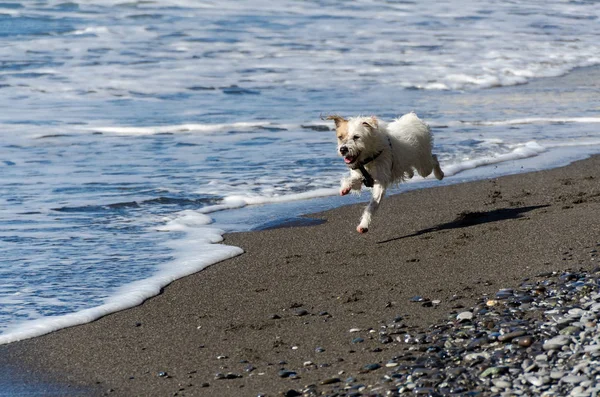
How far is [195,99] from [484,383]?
39.5ft

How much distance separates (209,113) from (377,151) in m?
6.96

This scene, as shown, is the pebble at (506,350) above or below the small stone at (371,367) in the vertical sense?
above

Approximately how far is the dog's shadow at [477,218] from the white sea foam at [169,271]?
1280 millimetres

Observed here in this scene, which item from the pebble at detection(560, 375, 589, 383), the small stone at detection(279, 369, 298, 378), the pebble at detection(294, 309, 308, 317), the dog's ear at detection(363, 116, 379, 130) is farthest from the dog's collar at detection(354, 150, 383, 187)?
the pebble at detection(560, 375, 589, 383)

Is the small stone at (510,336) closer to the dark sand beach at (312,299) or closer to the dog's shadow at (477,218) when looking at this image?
the dark sand beach at (312,299)

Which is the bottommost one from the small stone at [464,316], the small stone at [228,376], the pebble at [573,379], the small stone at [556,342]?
the small stone at [228,376]

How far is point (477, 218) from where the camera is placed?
7695 millimetres

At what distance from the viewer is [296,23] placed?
82.7ft

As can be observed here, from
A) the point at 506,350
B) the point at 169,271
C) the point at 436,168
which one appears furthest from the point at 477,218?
the point at 506,350

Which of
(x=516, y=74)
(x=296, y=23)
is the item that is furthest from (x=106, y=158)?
(x=296, y=23)

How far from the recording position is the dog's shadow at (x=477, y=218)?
7.47 metres

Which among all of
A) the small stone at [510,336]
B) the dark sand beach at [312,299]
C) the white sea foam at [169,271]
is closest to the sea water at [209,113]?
the white sea foam at [169,271]

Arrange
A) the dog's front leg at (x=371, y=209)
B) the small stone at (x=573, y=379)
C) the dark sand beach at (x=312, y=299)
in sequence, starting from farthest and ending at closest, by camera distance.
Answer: the dog's front leg at (x=371, y=209), the dark sand beach at (x=312, y=299), the small stone at (x=573, y=379)

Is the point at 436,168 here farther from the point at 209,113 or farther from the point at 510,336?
the point at 209,113
